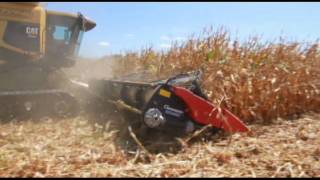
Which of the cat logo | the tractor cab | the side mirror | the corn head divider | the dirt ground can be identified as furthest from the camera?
the side mirror

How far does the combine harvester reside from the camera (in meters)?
5.78

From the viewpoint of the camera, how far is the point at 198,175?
12.7 feet

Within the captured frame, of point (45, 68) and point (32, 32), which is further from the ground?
point (32, 32)

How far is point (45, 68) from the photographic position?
7336 mm

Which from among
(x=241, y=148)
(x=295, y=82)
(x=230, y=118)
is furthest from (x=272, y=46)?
(x=241, y=148)

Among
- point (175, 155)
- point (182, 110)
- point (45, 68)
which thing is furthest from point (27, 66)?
point (175, 155)

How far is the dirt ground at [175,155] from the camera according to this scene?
3.91m

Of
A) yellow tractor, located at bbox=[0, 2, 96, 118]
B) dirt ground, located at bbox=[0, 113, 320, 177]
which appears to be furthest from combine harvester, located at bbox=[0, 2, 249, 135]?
dirt ground, located at bbox=[0, 113, 320, 177]

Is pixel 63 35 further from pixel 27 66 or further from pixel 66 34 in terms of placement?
pixel 27 66

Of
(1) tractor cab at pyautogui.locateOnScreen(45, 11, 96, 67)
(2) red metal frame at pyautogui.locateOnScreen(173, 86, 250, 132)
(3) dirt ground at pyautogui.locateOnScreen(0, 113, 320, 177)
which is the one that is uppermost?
(1) tractor cab at pyautogui.locateOnScreen(45, 11, 96, 67)

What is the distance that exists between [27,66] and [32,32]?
1.77ft

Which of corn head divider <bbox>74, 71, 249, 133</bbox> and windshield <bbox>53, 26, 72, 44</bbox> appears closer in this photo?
corn head divider <bbox>74, 71, 249, 133</bbox>

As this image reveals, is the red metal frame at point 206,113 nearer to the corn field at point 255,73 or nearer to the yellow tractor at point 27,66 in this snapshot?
the corn field at point 255,73

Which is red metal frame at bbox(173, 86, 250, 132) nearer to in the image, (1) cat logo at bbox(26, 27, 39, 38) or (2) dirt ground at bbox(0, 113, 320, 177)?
(2) dirt ground at bbox(0, 113, 320, 177)
